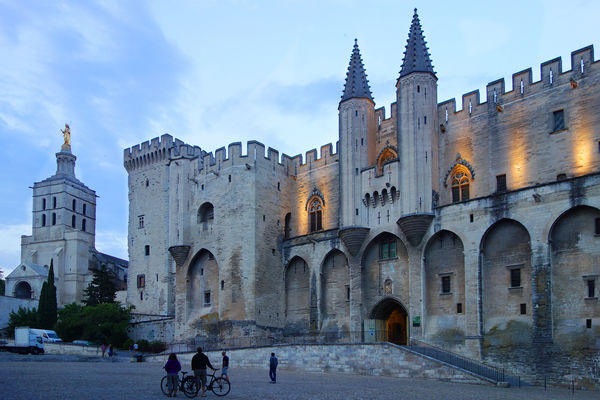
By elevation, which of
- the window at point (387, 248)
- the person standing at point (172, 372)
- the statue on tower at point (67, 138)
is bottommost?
the person standing at point (172, 372)

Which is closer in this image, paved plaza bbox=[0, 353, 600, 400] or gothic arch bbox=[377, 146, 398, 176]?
paved plaza bbox=[0, 353, 600, 400]

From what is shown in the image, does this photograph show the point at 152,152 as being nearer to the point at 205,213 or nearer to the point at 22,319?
the point at 205,213

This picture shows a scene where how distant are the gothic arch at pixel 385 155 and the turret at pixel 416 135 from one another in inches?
95.5

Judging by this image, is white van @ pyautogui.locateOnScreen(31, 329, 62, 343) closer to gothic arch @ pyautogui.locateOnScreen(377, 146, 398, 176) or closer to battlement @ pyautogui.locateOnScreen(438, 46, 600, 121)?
gothic arch @ pyautogui.locateOnScreen(377, 146, 398, 176)

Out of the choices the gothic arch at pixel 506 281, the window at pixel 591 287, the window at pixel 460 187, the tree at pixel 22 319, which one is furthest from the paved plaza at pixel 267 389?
the tree at pixel 22 319

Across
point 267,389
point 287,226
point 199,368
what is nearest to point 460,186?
point 287,226

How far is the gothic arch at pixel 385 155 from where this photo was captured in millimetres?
37312

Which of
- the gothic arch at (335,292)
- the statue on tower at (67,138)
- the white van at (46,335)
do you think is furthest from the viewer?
the statue on tower at (67,138)

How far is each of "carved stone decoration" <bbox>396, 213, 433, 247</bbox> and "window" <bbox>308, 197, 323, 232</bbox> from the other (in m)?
8.69

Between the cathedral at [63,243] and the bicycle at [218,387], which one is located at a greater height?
the cathedral at [63,243]

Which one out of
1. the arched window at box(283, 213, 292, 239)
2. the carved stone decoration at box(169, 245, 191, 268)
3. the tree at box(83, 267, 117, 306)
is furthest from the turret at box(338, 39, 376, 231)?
the tree at box(83, 267, 117, 306)

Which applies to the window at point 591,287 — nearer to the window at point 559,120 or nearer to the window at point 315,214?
the window at point 559,120

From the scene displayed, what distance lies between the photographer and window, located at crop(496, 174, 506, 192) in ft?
108

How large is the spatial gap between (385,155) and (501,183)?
292 inches
